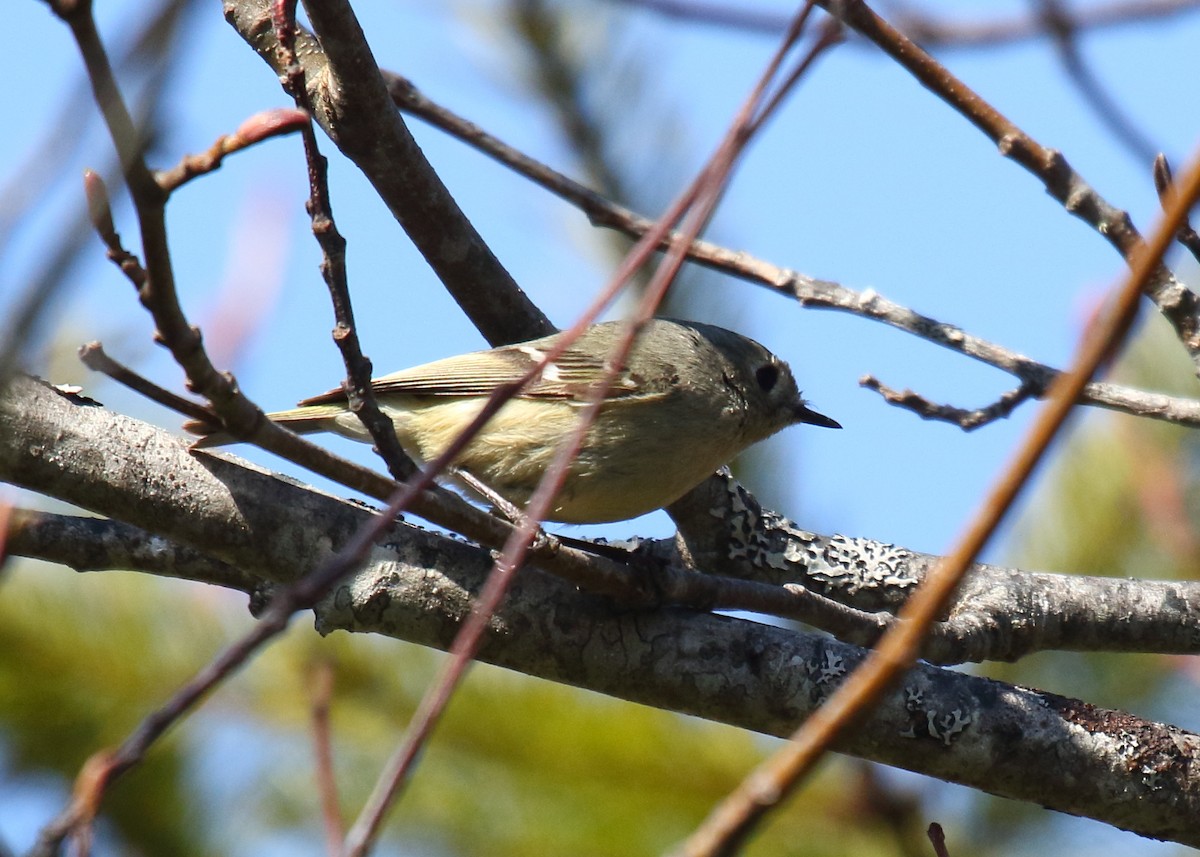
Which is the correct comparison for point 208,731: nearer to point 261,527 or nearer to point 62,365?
point 62,365

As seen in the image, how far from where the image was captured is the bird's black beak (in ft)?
13.3

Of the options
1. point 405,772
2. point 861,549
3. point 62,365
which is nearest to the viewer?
point 405,772

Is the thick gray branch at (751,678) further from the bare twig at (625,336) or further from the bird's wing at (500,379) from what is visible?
the bare twig at (625,336)

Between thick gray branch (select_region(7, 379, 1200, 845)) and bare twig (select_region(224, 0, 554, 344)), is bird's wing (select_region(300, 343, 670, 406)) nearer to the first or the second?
bare twig (select_region(224, 0, 554, 344))

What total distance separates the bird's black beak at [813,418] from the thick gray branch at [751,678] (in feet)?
5.04

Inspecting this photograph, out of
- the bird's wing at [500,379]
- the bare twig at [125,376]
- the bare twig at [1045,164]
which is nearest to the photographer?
the bare twig at [125,376]

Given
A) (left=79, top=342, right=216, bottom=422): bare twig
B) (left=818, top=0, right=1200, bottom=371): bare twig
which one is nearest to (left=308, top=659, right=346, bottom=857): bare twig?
(left=79, top=342, right=216, bottom=422): bare twig

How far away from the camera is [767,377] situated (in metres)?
3.94

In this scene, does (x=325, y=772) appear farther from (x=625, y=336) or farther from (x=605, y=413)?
(x=605, y=413)

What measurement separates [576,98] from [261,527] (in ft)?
6.80

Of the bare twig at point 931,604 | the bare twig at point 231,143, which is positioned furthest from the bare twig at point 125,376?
the bare twig at point 931,604

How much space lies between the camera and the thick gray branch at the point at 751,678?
7.89 feet

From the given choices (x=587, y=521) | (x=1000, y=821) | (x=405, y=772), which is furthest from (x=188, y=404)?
(x=1000, y=821)

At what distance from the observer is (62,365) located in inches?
146
